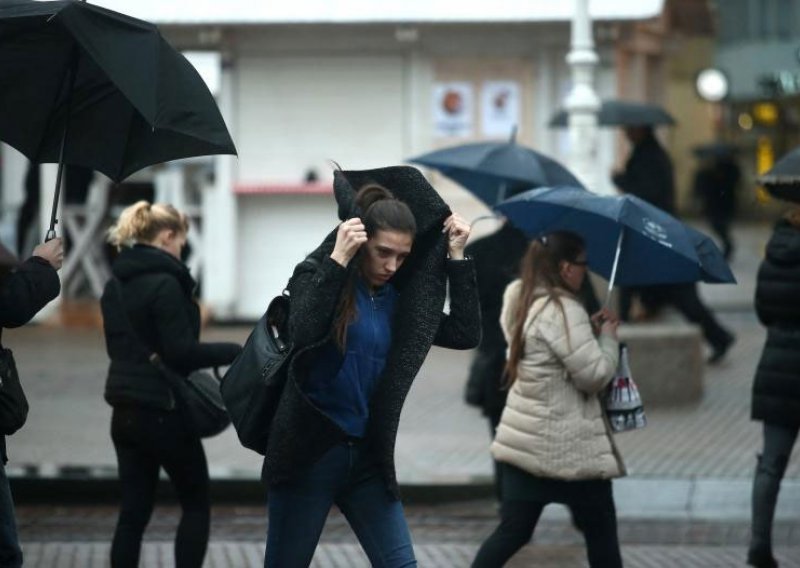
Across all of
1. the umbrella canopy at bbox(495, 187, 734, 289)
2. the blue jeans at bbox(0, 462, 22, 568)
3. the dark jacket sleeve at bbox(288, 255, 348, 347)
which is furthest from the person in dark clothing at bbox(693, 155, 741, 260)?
the dark jacket sleeve at bbox(288, 255, 348, 347)

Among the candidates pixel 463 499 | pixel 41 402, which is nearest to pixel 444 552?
pixel 463 499

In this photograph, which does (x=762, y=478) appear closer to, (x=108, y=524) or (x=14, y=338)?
(x=108, y=524)

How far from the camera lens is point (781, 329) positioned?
8016 millimetres

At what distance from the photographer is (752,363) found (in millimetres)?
15203

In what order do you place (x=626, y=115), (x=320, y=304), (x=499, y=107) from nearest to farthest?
(x=320, y=304) → (x=626, y=115) → (x=499, y=107)

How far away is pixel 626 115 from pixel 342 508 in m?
11.0

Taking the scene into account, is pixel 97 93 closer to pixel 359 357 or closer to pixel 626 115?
pixel 359 357

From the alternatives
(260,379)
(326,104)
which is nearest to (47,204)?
(326,104)

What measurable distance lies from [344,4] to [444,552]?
9.42 meters

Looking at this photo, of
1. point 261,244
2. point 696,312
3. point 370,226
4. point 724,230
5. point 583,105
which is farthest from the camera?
point 724,230

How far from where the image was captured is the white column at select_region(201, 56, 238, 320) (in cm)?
1752

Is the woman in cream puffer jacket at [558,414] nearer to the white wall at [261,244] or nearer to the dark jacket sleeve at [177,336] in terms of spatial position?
the dark jacket sleeve at [177,336]

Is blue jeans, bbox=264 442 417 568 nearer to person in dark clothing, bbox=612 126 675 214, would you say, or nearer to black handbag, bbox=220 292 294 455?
black handbag, bbox=220 292 294 455

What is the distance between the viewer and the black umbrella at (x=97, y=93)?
568 centimetres
